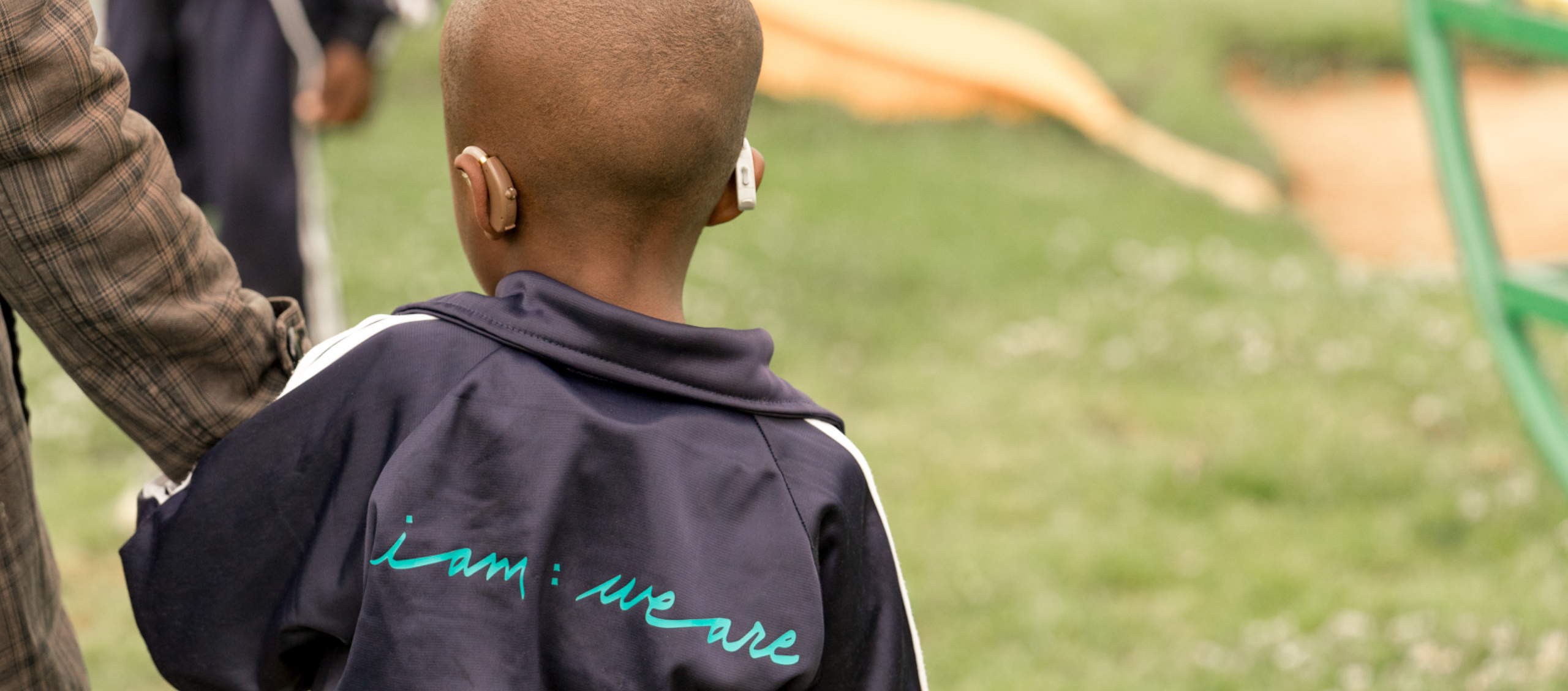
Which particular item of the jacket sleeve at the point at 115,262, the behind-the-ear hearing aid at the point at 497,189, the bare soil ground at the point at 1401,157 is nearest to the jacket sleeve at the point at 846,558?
the behind-the-ear hearing aid at the point at 497,189

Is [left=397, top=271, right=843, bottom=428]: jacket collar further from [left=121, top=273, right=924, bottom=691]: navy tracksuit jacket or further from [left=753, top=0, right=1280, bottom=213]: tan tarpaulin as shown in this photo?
[left=753, top=0, right=1280, bottom=213]: tan tarpaulin

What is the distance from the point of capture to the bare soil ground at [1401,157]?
28.1 feet

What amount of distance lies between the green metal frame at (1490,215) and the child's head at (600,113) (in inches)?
78.6

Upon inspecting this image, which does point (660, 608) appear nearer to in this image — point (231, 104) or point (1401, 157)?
point (231, 104)

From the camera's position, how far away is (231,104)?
11.0 ft

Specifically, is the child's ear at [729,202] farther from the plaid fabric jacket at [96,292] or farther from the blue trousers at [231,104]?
the blue trousers at [231,104]

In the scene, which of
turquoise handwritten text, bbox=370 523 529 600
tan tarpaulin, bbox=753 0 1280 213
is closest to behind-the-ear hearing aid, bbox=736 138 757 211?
turquoise handwritten text, bbox=370 523 529 600

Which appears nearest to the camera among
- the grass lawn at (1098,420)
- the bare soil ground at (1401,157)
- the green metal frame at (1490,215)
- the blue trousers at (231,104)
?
the green metal frame at (1490,215)

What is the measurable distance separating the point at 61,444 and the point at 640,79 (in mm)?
3498

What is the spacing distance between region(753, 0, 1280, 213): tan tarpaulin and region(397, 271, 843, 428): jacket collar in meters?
7.50

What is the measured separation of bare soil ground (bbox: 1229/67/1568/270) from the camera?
8.58 m

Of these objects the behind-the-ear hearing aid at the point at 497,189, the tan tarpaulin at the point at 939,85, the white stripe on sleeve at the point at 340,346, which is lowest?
the white stripe on sleeve at the point at 340,346

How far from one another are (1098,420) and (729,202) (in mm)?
3485

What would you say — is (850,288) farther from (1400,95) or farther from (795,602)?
(1400,95)
